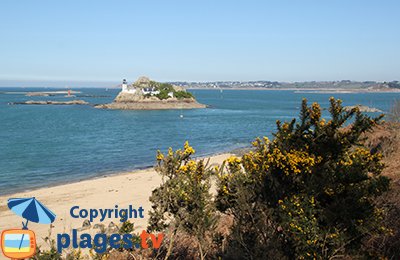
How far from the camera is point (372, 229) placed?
6434mm

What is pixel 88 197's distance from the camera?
71.3 ft

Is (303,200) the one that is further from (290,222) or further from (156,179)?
(156,179)

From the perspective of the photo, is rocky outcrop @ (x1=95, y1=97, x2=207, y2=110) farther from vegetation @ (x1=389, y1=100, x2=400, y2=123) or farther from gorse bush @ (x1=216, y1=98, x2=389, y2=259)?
gorse bush @ (x1=216, y1=98, x2=389, y2=259)

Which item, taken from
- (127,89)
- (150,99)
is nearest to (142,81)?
(127,89)

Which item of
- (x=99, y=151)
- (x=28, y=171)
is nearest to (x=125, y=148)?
(x=99, y=151)

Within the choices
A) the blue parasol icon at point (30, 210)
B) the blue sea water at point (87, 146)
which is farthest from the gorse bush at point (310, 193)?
the blue sea water at point (87, 146)

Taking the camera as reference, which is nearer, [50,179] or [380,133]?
[380,133]

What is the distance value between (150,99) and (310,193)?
11045cm

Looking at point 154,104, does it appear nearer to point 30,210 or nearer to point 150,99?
point 150,99

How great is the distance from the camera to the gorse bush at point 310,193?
6133 millimetres

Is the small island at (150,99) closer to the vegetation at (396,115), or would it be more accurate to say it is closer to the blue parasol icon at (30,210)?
the vegetation at (396,115)

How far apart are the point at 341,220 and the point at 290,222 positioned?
1.04m

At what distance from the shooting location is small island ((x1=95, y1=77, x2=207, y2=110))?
110938 millimetres

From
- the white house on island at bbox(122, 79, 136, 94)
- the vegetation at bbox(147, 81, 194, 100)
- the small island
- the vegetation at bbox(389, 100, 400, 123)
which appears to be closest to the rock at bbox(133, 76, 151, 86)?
the vegetation at bbox(147, 81, 194, 100)
